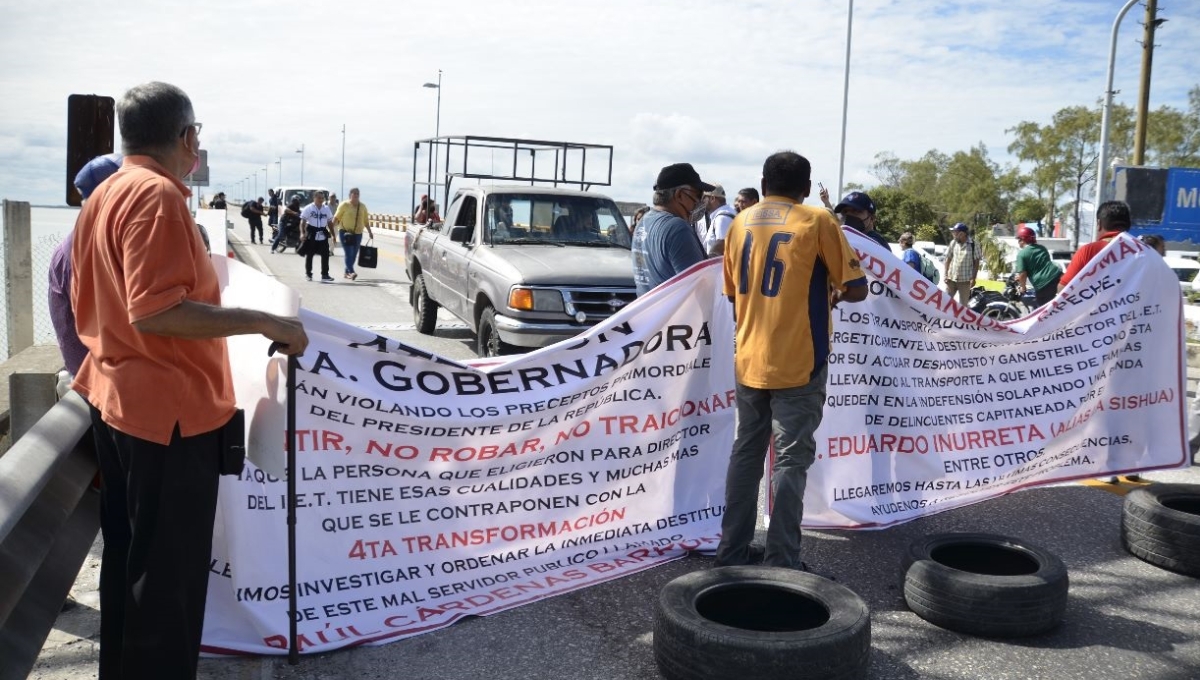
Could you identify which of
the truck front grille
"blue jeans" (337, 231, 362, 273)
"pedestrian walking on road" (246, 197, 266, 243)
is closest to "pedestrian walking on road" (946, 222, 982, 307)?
the truck front grille

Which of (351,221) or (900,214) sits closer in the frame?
(351,221)

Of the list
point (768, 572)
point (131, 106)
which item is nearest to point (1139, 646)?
point (768, 572)

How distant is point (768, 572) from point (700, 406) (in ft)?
4.39

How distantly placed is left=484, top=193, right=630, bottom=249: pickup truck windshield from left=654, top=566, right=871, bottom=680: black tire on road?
6.65 m

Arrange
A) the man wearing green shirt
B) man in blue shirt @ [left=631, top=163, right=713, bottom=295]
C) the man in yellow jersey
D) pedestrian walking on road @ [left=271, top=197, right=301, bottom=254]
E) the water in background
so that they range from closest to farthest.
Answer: the man in yellow jersey, man in blue shirt @ [left=631, top=163, right=713, bottom=295], the water in background, the man wearing green shirt, pedestrian walking on road @ [left=271, top=197, right=301, bottom=254]

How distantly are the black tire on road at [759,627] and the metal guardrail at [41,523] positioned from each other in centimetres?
202

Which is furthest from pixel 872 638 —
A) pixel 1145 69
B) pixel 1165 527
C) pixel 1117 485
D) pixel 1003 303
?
pixel 1145 69

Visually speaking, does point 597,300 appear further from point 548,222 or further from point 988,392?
point 988,392

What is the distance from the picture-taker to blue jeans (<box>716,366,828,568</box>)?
454 centimetres

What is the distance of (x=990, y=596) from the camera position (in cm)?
417

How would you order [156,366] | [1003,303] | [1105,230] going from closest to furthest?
1. [156,366]
2. [1105,230]
3. [1003,303]

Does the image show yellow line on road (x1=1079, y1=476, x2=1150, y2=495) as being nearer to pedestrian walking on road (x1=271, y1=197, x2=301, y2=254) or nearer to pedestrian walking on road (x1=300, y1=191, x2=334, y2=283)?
pedestrian walking on road (x1=300, y1=191, x2=334, y2=283)

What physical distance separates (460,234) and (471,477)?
245 inches

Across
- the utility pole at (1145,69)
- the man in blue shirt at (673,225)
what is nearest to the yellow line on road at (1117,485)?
the man in blue shirt at (673,225)
